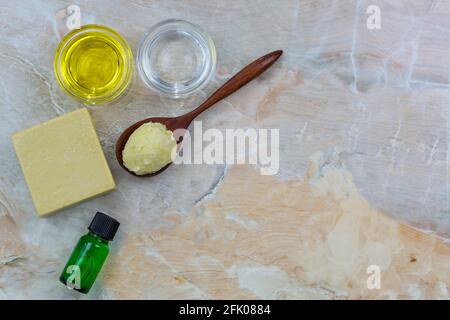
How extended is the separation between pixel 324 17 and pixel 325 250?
45cm

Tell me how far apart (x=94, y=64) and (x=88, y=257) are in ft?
1.18

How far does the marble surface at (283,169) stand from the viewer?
1130 millimetres

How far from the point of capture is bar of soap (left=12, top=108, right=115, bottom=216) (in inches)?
41.8

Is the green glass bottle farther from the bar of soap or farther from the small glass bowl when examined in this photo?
the small glass bowl

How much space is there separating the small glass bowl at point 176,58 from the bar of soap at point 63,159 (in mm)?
159

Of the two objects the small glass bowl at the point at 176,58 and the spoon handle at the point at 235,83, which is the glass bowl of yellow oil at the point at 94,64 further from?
the spoon handle at the point at 235,83

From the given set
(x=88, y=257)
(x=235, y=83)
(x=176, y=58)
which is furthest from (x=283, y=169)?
(x=88, y=257)

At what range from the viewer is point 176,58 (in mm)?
1158

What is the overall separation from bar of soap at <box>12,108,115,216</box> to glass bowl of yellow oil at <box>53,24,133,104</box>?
0.23ft

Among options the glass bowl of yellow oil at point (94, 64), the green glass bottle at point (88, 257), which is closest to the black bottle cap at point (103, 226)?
the green glass bottle at point (88, 257)

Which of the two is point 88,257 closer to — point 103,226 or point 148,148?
point 103,226

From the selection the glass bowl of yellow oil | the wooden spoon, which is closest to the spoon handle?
the wooden spoon
